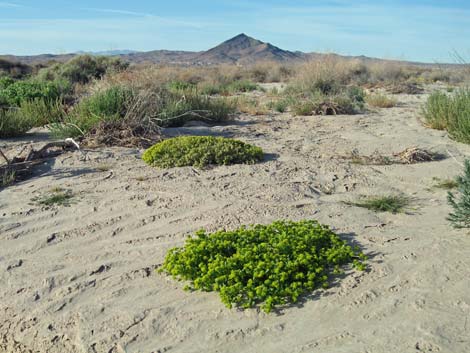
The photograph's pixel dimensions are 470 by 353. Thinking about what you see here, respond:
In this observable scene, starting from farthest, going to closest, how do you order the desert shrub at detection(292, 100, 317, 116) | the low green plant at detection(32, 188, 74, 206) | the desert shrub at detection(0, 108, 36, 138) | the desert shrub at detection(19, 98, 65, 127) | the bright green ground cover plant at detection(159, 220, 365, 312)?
the desert shrub at detection(292, 100, 317, 116), the desert shrub at detection(19, 98, 65, 127), the desert shrub at detection(0, 108, 36, 138), the low green plant at detection(32, 188, 74, 206), the bright green ground cover plant at detection(159, 220, 365, 312)

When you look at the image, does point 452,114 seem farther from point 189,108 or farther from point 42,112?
point 42,112

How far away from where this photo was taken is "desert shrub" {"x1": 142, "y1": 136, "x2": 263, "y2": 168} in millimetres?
6859

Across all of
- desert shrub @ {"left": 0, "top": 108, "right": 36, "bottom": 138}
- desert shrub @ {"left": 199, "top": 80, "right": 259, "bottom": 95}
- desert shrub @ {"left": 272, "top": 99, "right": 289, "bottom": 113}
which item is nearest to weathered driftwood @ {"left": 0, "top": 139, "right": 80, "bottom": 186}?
desert shrub @ {"left": 0, "top": 108, "right": 36, "bottom": 138}

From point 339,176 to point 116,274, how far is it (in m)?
3.29

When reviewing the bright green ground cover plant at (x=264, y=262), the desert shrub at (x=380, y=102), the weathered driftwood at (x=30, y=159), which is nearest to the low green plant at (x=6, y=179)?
the weathered driftwood at (x=30, y=159)

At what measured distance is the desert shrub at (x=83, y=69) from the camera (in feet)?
75.8

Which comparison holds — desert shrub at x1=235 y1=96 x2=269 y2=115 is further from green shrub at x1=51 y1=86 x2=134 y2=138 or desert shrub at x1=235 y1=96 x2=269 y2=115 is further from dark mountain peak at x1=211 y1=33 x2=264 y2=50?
dark mountain peak at x1=211 y1=33 x2=264 y2=50

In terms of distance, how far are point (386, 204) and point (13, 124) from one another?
631 cm

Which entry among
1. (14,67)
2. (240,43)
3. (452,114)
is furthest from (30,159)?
(240,43)

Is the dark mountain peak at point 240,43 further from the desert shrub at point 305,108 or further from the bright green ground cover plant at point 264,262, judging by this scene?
the bright green ground cover plant at point 264,262

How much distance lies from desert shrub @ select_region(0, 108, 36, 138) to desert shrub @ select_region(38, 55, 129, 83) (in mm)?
13631

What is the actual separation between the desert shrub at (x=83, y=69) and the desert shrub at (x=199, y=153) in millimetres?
15962

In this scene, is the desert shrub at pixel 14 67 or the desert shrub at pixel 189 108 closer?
the desert shrub at pixel 189 108

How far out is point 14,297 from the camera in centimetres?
400
